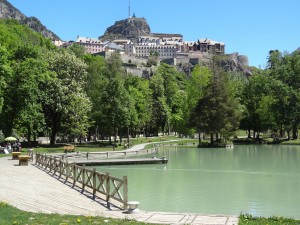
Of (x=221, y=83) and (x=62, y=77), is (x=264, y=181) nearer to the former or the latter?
(x=62, y=77)

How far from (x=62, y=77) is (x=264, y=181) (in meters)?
37.6

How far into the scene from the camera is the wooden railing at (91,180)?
14.9 metres

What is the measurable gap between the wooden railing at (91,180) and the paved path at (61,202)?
1.38ft

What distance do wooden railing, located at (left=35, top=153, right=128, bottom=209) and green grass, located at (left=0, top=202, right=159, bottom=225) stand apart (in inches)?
98.0

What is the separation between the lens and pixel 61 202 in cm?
1553

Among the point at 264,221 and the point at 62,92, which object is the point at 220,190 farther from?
the point at 62,92

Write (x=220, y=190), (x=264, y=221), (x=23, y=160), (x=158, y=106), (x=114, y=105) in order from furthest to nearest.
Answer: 1. (x=158, y=106)
2. (x=114, y=105)
3. (x=23, y=160)
4. (x=220, y=190)
5. (x=264, y=221)

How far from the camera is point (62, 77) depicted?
187 feet

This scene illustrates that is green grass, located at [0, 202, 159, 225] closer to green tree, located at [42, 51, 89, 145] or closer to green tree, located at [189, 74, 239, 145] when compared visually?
green tree, located at [42, 51, 89, 145]

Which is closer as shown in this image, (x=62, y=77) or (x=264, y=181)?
(x=264, y=181)

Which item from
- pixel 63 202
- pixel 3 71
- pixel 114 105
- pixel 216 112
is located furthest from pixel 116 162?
pixel 216 112

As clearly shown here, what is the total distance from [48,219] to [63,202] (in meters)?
3.94

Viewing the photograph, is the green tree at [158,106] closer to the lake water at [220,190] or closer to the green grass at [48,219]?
the lake water at [220,190]

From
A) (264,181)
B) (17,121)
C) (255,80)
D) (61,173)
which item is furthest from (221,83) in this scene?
(61,173)
